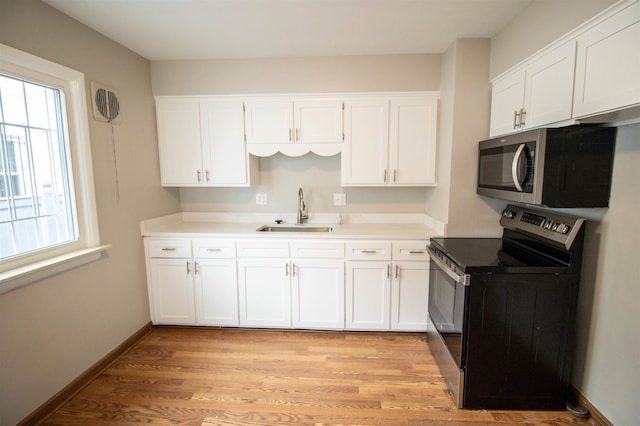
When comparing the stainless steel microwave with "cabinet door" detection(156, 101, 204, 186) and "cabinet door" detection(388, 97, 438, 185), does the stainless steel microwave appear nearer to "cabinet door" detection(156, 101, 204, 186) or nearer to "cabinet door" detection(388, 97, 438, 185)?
"cabinet door" detection(388, 97, 438, 185)

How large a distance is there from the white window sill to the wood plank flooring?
2.82 feet

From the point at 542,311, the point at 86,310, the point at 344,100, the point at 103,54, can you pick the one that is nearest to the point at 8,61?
the point at 103,54

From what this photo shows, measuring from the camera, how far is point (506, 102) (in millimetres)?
2045

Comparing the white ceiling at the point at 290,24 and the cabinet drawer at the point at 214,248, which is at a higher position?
the white ceiling at the point at 290,24

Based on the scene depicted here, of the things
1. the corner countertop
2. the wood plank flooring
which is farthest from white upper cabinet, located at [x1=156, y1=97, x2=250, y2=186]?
the wood plank flooring

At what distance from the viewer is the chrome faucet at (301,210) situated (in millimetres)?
2971

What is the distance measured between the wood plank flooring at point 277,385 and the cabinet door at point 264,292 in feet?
0.45

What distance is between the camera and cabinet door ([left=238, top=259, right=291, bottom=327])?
8.41 feet

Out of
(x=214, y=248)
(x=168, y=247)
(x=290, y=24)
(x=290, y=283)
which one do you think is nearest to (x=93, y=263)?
(x=168, y=247)

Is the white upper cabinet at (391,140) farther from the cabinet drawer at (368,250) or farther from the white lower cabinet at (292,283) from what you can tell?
the white lower cabinet at (292,283)

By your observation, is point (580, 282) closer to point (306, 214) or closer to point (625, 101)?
point (625, 101)

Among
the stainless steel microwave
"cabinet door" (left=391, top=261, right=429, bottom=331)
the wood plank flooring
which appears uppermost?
the stainless steel microwave

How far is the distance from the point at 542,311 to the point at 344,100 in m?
2.16

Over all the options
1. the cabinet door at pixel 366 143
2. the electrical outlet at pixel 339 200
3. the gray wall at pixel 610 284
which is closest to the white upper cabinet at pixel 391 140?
the cabinet door at pixel 366 143
